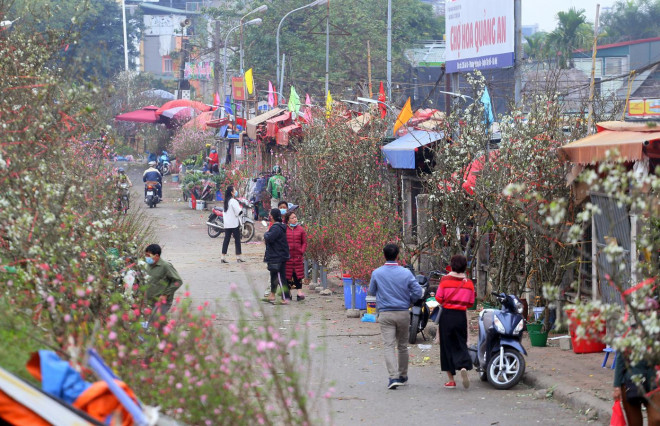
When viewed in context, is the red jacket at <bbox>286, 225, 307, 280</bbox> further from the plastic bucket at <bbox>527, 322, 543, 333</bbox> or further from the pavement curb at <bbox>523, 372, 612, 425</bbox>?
the pavement curb at <bbox>523, 372, 612, 425</bbox>

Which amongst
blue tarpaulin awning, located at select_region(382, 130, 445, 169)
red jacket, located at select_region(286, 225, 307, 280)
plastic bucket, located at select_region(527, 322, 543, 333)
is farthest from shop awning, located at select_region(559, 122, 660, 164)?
red jacket, located at select_region(286, 225, 307, 280)

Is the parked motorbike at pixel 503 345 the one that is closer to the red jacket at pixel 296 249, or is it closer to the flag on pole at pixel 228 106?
the red jacket at pixel 296 249

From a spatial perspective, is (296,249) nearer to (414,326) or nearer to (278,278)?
(278,278)

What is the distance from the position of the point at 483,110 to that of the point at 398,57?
42.9 metres

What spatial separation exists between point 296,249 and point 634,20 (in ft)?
207

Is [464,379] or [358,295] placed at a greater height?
[464,379]

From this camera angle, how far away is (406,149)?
17.9 m

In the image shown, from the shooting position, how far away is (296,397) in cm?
520

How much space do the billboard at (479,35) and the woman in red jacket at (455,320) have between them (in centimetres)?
632

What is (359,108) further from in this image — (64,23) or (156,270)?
(64,23)

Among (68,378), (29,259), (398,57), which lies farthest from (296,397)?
(398,57)

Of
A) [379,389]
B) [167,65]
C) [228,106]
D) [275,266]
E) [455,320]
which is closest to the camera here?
[455,320]

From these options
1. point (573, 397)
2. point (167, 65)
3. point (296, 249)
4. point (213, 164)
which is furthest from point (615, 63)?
point (167, 65)

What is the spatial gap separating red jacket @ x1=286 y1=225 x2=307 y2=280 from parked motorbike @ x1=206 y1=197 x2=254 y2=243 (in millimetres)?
9813
